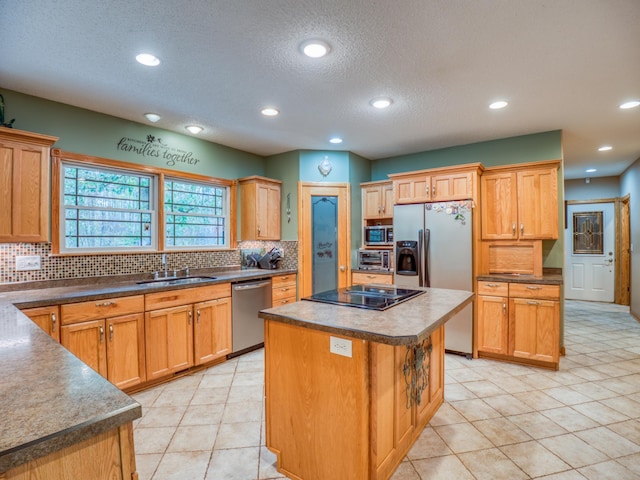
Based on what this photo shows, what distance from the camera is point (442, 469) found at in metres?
1.96

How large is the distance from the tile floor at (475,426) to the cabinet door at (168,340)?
0.17 metres

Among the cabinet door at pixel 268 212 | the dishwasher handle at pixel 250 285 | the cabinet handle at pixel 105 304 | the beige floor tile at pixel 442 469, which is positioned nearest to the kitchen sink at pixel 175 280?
the dishwasher handle at pixel 250 285

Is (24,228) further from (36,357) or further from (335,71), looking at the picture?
(335,71)

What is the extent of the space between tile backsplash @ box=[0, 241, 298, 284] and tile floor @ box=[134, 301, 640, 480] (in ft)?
4.13

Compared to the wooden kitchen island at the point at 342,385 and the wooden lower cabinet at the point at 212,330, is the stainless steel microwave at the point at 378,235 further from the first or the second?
the wooden kitchen island at the point at 342,385

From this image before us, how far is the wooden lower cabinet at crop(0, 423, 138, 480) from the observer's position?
75 centimetres

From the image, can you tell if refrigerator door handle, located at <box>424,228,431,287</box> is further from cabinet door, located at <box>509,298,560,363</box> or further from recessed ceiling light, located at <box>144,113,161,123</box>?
recessed ceiling light, located at <box>144,113,161,123</box>

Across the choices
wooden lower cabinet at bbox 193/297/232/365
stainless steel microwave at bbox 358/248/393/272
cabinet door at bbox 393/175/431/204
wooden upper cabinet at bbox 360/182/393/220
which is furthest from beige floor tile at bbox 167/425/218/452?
wooden upper cabinet at bbox 360/182/393/220

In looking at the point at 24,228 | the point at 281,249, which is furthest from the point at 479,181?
the point at 24,228

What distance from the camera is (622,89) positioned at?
2.81 metres

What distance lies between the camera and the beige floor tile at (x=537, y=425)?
7.57 feet

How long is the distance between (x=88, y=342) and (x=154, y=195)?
1.78 m

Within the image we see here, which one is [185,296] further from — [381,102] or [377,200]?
[377,200]

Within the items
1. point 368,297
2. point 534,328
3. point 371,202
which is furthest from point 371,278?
point 368,297
